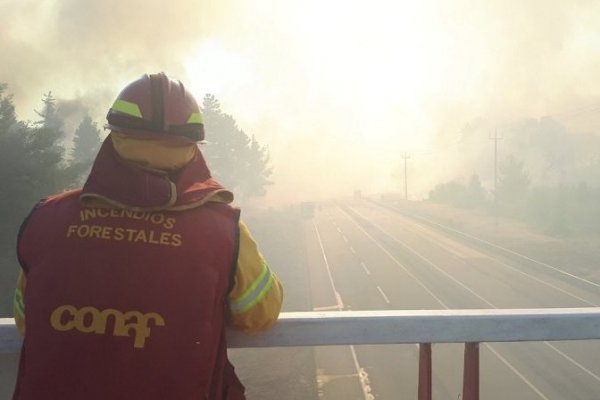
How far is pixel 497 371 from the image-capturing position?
12.1 m

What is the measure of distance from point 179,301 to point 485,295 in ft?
62.1

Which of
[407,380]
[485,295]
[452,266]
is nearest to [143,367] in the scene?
[407,380]

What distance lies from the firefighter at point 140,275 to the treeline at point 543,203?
37.0 metres

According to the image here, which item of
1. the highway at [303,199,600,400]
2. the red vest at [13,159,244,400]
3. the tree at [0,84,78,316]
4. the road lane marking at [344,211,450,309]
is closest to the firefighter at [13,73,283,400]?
the red vest at [13,159,244,400]

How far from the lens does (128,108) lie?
139 centimetres

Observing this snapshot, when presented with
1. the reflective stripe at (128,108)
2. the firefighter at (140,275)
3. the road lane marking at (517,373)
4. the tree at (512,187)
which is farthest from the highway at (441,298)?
the tree at (512,187)

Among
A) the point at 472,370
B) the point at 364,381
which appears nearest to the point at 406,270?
the point at 364,381

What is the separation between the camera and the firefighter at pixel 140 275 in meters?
1.14

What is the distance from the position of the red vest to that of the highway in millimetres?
1272

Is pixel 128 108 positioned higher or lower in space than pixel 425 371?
higher

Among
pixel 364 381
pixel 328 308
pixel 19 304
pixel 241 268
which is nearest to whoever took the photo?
pixel 241 268

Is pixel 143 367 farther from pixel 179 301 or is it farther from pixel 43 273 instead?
pixel 43 273

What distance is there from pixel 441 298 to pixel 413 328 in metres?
17.2

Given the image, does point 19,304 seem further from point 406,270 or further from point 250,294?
point 406,270
